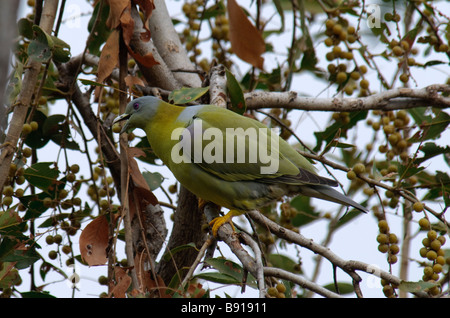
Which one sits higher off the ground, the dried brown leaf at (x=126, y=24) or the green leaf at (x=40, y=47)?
the dried brown leaf at (x=126, y=24)

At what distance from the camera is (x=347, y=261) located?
80.8 inches

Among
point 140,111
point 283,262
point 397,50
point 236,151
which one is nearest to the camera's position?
point 236,151

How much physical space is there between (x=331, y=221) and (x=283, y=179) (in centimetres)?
159

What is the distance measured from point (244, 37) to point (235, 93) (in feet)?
1.83

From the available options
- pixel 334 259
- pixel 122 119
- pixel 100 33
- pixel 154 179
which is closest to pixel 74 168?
pixel 122 119

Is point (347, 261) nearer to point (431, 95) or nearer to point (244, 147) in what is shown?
point (244, 147)

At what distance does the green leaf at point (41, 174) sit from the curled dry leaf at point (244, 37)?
4.18ft

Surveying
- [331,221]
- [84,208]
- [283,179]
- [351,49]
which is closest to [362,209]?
[283,179]

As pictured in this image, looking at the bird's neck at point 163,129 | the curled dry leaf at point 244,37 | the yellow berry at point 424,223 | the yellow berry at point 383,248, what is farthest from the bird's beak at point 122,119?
the yellow berry at point 424,223

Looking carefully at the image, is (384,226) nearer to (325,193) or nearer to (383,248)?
(383,248)

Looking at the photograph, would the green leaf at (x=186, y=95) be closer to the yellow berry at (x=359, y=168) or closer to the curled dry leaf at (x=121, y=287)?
the yellow berry at (x=359, y=168)

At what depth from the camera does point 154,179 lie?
10.0 feet

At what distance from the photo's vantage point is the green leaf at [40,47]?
7.59ft
